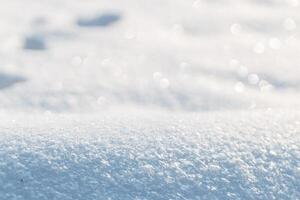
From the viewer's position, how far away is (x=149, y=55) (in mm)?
1771

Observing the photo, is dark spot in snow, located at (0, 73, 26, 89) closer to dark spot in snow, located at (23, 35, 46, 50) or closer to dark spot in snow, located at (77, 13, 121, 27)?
dark spot in snow, located at (23, 35, 46, 50)

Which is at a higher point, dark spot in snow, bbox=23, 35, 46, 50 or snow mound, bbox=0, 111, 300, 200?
dark spot in snow, bbox=23, 35, 46, 50

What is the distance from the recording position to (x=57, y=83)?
162 cm

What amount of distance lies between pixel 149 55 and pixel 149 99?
0.82 ft

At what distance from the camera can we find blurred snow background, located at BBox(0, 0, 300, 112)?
1.56m

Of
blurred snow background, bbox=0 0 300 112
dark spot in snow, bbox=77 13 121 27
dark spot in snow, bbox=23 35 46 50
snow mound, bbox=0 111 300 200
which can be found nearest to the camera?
snow mound, bbox=0 111 300 200

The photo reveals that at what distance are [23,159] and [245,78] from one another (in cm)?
81

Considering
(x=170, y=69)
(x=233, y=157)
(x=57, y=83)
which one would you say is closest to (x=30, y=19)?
(x=57, y=83)

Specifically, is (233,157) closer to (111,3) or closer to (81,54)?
(81,54)

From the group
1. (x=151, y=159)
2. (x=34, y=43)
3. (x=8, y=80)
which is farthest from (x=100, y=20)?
(x=151, y=159)

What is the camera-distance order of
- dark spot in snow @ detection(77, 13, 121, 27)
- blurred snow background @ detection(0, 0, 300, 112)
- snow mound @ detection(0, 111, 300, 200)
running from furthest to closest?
dark spot in snow @ detection(77, 13, 121, 27) → blurred snow background @ detection(0, 0, 300, 112) → snow mound @ detection(0, 111, 300, 200)

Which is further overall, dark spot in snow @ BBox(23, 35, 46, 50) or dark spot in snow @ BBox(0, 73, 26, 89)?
dark spot in snow @ BBox(23, 35, 46, 50)

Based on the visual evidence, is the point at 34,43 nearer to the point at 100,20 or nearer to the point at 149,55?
the point at 100,20

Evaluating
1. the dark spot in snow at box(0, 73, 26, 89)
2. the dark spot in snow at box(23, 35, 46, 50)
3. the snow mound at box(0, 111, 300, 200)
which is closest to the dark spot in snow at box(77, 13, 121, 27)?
the dark spot in snow at box(23, 35, 46, 50)
